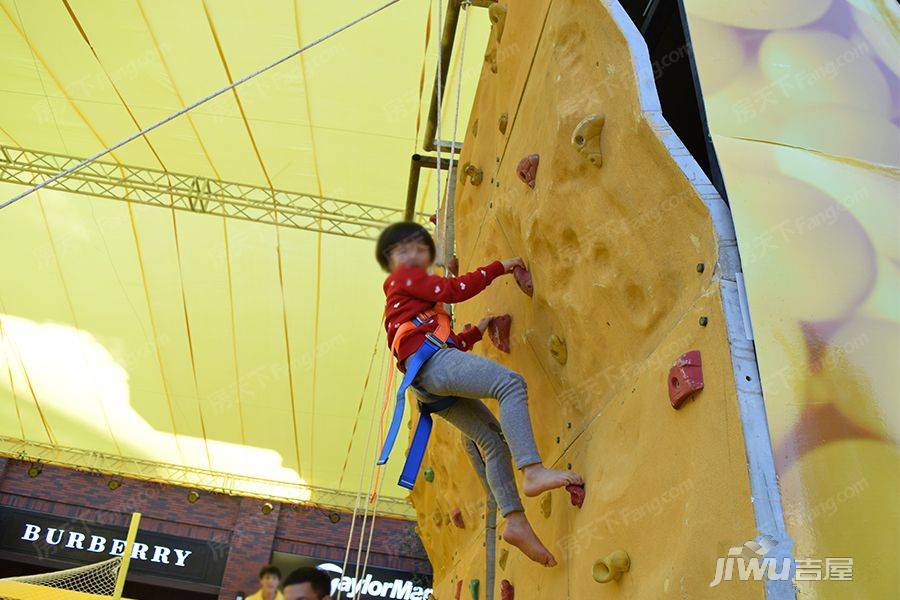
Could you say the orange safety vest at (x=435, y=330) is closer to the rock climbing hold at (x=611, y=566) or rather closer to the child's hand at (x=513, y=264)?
the child's hand at (x=513, y=264)

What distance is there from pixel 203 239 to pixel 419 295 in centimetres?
556

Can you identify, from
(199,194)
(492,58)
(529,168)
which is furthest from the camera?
(199,194)

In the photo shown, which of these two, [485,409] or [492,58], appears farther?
[492,58]

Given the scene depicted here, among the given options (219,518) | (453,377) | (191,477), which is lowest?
(453,377)

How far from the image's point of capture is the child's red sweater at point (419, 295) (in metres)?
1.84

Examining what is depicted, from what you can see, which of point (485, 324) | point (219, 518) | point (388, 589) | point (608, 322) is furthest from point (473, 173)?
point (219, 518)

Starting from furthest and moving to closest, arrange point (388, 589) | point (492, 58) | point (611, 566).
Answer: point (388, 589) < point (492, 58) < point (611, 566)

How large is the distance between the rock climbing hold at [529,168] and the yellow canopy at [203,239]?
3.29 meters

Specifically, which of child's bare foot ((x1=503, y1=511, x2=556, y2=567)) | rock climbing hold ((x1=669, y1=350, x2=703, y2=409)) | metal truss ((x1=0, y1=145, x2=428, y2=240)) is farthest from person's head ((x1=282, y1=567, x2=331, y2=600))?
metal truss ((x1=0, y1=145, x2=428, y2=240))

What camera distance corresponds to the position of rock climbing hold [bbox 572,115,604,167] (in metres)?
1.55

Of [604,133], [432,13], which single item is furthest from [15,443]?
[604,133]

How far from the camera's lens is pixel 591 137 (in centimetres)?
156

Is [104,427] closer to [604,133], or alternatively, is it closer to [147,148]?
[147,148]

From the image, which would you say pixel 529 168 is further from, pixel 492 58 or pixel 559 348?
pixel 492 58
